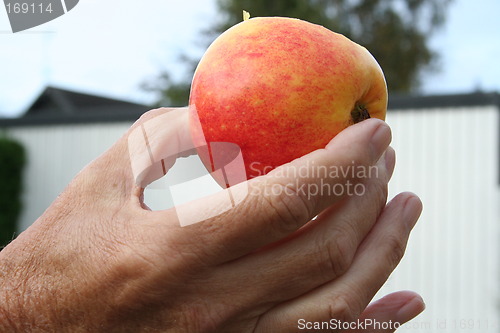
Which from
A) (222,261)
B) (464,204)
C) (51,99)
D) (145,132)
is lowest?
(51,99)

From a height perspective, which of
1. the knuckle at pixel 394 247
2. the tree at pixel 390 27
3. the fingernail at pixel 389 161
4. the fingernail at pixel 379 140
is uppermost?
the fingernail at pixel 379 140

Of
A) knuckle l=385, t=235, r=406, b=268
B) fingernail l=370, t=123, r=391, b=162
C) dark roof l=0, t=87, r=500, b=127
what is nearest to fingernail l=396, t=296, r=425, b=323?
knuckle l=385, t=235, r=406, b=268

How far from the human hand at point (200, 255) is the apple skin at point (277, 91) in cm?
10

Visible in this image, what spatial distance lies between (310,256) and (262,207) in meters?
0.19

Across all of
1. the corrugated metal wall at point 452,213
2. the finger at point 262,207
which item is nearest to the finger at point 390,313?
the finger at point 262,207

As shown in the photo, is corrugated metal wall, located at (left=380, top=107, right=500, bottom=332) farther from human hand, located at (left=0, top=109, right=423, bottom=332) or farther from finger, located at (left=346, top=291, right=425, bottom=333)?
human hand, located at (left=0, top=109, right=423, bottom=332)

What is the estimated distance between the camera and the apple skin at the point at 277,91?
1261mm

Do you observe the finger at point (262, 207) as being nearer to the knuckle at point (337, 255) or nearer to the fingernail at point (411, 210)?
the knuckle at point (337, 255)

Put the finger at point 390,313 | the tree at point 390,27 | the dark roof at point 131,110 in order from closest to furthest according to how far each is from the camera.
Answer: the finger at point 390,313 < the dark roof at point 131,110 < the tree at point 390,27

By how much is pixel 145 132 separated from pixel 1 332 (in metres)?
0.59

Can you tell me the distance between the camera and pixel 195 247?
1.09m

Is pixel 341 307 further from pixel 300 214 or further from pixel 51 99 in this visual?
pixel 51 99

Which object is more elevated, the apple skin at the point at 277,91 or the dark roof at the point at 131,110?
the apple skin at the point at 277,91

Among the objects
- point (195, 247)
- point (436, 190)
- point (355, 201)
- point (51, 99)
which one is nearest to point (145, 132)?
point (195, 247)
